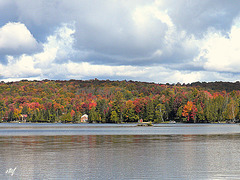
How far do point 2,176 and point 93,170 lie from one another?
294 inches

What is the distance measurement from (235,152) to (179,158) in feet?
29.8

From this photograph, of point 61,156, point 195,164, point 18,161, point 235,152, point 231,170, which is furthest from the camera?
point 235,152

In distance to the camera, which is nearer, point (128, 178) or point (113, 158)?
point (128, 178)

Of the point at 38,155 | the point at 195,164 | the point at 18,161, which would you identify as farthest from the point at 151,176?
the point at 38,155

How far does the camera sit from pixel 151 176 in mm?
29734

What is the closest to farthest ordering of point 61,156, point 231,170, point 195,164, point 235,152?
1. point 231,170
2. point 195,164
3. point 61,156
4. point 235,152

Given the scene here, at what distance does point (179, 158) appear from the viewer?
40.6 m

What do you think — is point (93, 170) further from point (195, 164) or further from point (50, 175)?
point (195, 164)
